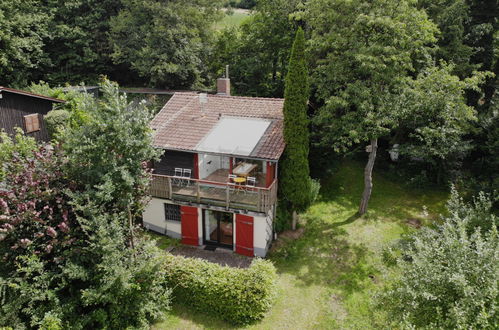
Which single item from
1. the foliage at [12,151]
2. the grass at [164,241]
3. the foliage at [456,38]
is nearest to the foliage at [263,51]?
the foliage at [456,38]

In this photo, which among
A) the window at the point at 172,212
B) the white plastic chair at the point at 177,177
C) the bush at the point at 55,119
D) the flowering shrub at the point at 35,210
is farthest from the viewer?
the bush at the point at 55,119

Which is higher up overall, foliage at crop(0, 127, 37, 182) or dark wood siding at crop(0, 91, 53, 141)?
dark wood siding at crop(0, 91, 53, 141)

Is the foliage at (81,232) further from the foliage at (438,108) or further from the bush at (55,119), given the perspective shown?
the foliage at (438,108)

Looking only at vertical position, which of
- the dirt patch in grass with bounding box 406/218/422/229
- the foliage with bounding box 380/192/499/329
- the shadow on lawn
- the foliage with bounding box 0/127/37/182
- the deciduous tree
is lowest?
the shadow on lawn

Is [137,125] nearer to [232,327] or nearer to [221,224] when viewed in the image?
[221,224]

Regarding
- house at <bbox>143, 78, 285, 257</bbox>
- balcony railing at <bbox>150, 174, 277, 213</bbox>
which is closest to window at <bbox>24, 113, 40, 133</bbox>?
house at <bbox>143, 78, 285, 257</bbox>

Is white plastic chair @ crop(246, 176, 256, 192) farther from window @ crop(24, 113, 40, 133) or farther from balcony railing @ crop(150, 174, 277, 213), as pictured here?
window @ crop(24, 113, 40, 133)

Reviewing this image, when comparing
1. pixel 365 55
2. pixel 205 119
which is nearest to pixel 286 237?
pixel 205 119
